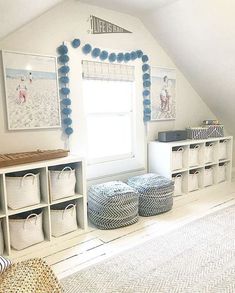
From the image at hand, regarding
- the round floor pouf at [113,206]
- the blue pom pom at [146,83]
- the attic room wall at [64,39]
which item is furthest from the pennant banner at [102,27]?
the round floor pouf at [113,206]

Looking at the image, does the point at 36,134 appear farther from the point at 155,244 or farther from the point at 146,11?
the point at 146,11

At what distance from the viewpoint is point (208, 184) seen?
11.3 ft

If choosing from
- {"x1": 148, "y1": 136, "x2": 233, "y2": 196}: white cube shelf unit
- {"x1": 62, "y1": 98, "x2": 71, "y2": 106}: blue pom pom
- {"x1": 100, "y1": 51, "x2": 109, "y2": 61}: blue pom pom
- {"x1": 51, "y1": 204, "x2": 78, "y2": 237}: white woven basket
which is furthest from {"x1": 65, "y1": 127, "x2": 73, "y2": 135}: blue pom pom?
{"x1": 148, "y1": 136, "x2": 233, "y2": 196}: white cube shelf unit

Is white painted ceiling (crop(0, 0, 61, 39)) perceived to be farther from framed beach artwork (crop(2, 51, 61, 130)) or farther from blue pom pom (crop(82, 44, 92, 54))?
blue pom pom (crop(82, 44, 92, 54))

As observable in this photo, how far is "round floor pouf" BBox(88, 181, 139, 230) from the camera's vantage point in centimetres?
237

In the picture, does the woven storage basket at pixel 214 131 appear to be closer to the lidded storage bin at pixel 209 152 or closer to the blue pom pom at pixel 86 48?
the lidded storage bin at pixel 209 152

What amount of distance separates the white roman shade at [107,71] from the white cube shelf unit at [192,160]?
86 centimetres

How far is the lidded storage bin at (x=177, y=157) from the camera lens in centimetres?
301

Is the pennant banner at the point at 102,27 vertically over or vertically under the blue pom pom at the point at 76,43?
over

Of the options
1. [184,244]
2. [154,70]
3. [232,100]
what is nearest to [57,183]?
[184,244]

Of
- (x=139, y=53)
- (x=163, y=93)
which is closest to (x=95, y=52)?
(x=139, y=53)

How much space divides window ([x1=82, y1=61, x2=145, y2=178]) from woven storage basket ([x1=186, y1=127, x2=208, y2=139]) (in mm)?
731

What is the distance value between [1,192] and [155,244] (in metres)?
Answer: 1.27

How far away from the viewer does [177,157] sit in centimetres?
305
